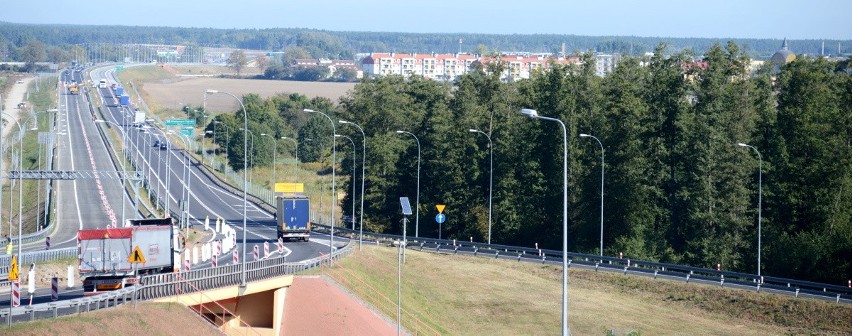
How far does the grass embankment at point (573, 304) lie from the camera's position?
53062mm

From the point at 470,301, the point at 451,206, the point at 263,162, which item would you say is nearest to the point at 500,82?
the point at 451,206

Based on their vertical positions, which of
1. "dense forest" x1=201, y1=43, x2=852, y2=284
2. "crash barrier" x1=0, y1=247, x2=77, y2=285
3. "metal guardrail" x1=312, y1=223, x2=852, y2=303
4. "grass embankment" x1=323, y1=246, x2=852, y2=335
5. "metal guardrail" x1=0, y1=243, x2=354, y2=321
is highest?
"dense forest" x1=201, y1=43, x2=852, y2=284

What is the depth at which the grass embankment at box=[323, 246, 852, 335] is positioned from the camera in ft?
174

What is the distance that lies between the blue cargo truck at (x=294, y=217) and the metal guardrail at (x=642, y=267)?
30.0ft

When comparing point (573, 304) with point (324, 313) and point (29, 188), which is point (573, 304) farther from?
point (29, 188)

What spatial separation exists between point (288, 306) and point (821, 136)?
37942mm

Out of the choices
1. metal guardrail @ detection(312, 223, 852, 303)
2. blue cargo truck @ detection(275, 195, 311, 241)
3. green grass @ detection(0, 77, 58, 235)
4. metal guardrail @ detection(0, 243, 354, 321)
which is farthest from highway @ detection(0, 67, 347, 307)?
metal guardrail @ detection(312, 223, 852, 303)

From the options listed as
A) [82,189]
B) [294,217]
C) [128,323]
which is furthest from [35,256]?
[82,189]

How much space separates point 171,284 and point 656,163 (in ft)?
158

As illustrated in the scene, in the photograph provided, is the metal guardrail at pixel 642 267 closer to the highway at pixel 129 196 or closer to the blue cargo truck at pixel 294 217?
the highway at pixel 129 196

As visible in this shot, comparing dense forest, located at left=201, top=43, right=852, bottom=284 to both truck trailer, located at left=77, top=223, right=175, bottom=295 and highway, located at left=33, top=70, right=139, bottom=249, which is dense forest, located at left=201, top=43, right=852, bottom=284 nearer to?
highway, located at left=33, top=70, right=139, bottom=249

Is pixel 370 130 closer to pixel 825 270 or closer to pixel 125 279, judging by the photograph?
pixel 825 270

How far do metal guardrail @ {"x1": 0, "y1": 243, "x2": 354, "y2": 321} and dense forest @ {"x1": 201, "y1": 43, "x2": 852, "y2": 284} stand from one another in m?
27.2

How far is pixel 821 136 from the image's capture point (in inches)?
2835
